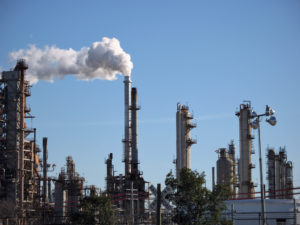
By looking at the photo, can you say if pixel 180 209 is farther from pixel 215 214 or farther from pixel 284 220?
pixel 284 220

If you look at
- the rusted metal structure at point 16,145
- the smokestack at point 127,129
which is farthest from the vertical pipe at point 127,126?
the rusted metal structure at point 16,145

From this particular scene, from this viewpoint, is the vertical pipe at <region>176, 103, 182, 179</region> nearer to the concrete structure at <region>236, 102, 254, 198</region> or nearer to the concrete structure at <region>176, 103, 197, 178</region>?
the concrete structure at <region>176, 103, 197, 178</region>

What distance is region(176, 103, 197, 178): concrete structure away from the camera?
7038cm

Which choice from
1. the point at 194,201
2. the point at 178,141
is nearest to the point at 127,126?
the point at 178,141

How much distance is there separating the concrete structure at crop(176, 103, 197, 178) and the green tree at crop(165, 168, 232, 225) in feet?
130

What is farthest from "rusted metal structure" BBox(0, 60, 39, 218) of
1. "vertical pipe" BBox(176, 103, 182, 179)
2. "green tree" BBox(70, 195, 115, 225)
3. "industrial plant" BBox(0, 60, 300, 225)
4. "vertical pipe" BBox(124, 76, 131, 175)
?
"green tree" BBox(70, 195, 115, 225)

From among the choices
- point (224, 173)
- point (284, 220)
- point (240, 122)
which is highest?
point (240, 122)

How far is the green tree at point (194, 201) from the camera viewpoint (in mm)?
29484

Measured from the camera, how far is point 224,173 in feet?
276

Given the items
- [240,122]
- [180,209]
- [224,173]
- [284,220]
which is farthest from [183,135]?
[180,209]

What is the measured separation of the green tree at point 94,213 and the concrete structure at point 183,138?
2978 cm

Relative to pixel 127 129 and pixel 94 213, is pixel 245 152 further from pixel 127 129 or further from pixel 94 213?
pixel 94 213

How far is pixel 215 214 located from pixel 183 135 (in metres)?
41.6

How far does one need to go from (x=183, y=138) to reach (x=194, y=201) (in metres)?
41.4
